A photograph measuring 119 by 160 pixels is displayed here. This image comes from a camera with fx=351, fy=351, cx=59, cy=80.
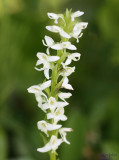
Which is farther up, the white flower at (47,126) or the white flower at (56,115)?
the white flower at (56,115)

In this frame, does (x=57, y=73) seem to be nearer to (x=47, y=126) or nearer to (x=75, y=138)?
(x=47, y=126)

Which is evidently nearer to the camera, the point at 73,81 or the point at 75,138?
the point at 75,138

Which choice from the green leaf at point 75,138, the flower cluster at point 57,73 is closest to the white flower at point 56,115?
the flower cluster at point 57,73

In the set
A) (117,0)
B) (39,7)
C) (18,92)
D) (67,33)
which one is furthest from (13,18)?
(67,33)

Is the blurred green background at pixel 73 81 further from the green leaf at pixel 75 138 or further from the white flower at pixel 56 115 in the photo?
the white flower at pixel 56 115

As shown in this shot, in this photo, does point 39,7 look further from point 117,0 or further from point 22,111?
point 22,111

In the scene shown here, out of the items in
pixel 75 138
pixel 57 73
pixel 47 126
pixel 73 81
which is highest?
pixel 73 81

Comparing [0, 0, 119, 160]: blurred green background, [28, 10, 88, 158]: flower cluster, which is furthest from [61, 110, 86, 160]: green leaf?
[28, 10, 88, 158]: flower cluster

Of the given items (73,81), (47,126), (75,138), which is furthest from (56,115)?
(73,81)

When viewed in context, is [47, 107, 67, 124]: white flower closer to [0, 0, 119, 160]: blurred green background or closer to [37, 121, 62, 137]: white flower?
[37, 121, 62, 137]: white flower
